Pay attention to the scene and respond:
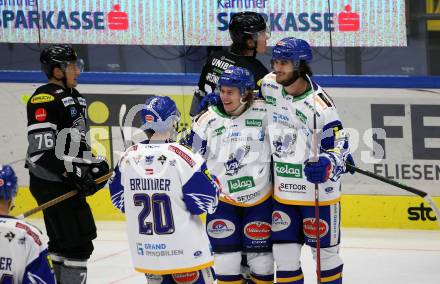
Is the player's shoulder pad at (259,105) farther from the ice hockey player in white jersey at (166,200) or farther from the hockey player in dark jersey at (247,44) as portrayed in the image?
the ice hockey player in white jersey at (166,200)

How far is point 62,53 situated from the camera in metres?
6.77

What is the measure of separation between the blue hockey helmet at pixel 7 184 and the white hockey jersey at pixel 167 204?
0.79 m

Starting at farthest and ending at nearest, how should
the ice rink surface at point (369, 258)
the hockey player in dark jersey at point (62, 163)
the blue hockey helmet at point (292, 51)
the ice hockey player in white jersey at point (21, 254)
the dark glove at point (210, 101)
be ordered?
the ice rink surface at point (369, 258), the hockey player in dark jersey at point (62, 163), the dark glove at point (210, 101), the blue hockey helmet at point (292, 51), the ice hockey player in white jersey at point (21, 254)

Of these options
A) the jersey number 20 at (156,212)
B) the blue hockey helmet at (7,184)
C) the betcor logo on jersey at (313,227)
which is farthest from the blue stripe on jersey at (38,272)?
the betcor logo on jersey at (313,227)

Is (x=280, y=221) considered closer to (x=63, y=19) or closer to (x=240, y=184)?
(x=240, y=184)

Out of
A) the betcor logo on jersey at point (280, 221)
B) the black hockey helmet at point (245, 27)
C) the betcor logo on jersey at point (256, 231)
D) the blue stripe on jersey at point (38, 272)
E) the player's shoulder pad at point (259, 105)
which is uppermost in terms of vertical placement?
the black hockey helmet at point (245, 27)

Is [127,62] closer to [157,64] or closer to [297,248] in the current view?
[157,64]

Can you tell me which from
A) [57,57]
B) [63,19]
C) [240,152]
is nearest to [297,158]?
[240,152]

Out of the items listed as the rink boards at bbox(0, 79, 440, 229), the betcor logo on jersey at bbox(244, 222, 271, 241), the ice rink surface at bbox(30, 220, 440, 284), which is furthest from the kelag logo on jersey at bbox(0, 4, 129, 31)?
the betcor logo on jersey at bbox(244, 222, 271, 241)

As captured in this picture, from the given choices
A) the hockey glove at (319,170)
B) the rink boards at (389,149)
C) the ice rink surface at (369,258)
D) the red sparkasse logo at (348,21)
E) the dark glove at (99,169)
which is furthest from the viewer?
the red sparkasse logo at (348,21)

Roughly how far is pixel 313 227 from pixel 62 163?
1601 millimetres

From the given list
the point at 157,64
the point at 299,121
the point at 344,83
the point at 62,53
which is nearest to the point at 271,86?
the point at 299,121

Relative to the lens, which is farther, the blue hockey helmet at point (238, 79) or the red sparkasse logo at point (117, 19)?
the red sparkasse logo at point (117, 19)

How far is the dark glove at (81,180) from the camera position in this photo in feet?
21.9
